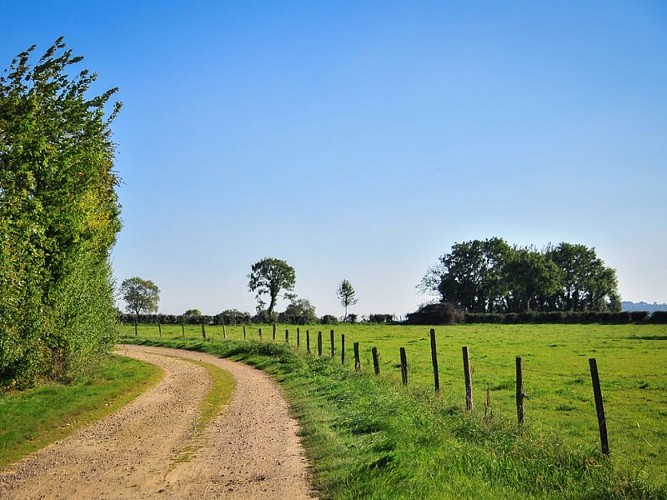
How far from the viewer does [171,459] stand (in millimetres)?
11461

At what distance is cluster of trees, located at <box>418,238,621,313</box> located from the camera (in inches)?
4688

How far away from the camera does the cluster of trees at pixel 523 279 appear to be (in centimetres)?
11906

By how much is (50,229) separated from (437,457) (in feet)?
63.1

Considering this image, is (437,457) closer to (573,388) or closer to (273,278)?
(573,388)

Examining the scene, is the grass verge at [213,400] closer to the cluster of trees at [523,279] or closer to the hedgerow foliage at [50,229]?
the hedgerow foliage at [50,229]

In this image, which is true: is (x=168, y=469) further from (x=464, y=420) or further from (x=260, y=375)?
(x=260, y=375)

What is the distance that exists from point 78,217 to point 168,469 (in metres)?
16.0

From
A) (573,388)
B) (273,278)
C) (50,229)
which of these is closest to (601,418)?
(573,388)

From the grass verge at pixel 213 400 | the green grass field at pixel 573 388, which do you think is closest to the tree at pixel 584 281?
the green grass field at pixel 573 388

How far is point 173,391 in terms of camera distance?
72.5ft

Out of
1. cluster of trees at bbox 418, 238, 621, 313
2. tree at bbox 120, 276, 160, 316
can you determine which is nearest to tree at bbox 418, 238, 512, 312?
cluster of trees at bbox 418, 238, 621, 313

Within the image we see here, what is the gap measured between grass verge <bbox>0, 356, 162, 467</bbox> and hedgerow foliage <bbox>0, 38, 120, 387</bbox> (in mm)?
883

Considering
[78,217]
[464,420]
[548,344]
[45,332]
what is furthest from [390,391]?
[548,344]

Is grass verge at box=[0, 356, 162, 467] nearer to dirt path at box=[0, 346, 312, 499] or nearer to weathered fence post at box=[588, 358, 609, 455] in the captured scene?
dirt path at box=[0, 346, 312, 499]
